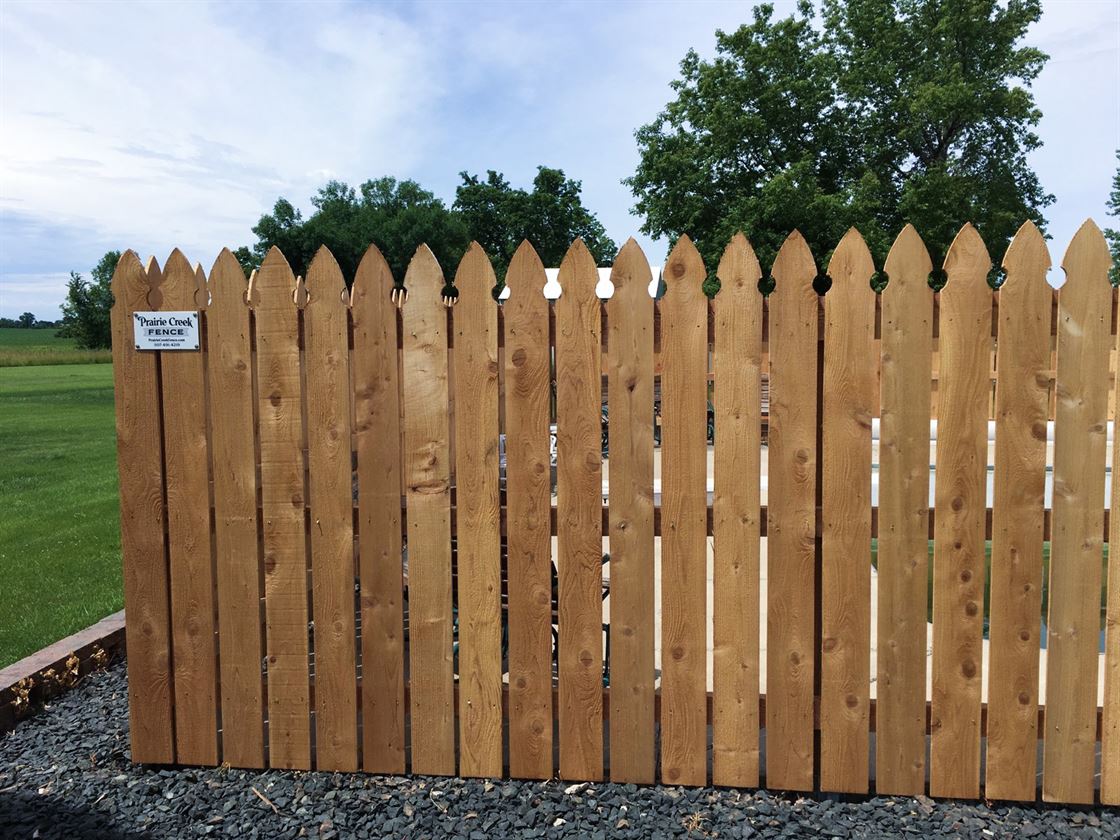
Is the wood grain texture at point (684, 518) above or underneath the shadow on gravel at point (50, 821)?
above

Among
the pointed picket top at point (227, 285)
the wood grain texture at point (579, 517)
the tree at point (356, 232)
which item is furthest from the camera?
the tree at point (356, 232)

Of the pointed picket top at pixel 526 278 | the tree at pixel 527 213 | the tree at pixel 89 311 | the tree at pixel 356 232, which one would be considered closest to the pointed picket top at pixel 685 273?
the pointed picket top at pixel 526 278

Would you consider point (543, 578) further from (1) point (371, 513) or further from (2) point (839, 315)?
(2) point (839, 315)

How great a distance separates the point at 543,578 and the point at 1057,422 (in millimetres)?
1880

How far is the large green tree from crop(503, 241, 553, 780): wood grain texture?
25606 mm

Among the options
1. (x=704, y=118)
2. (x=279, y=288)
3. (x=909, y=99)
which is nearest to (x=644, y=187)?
(x=704, y=118)

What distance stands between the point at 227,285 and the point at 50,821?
6.74ft

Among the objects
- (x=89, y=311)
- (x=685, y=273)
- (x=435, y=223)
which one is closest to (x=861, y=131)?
(x=435, y=223)

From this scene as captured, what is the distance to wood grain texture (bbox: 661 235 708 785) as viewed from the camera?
9.29ft

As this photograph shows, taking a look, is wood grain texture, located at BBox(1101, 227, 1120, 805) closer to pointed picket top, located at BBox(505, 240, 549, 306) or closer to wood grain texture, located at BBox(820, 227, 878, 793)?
wood grain texture, located at BBox(820, 227, 878, 793)

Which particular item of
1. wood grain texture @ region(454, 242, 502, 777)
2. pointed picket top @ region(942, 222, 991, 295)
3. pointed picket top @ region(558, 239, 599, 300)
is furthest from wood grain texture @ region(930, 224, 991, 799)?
wood grain texture @ region(454, 242, 502, 777)

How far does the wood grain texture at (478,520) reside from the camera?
2.93m

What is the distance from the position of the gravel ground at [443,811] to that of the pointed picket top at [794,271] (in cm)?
185

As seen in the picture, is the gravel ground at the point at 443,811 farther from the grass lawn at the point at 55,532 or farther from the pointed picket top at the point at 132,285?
the grass lawn at the point at 55,532
